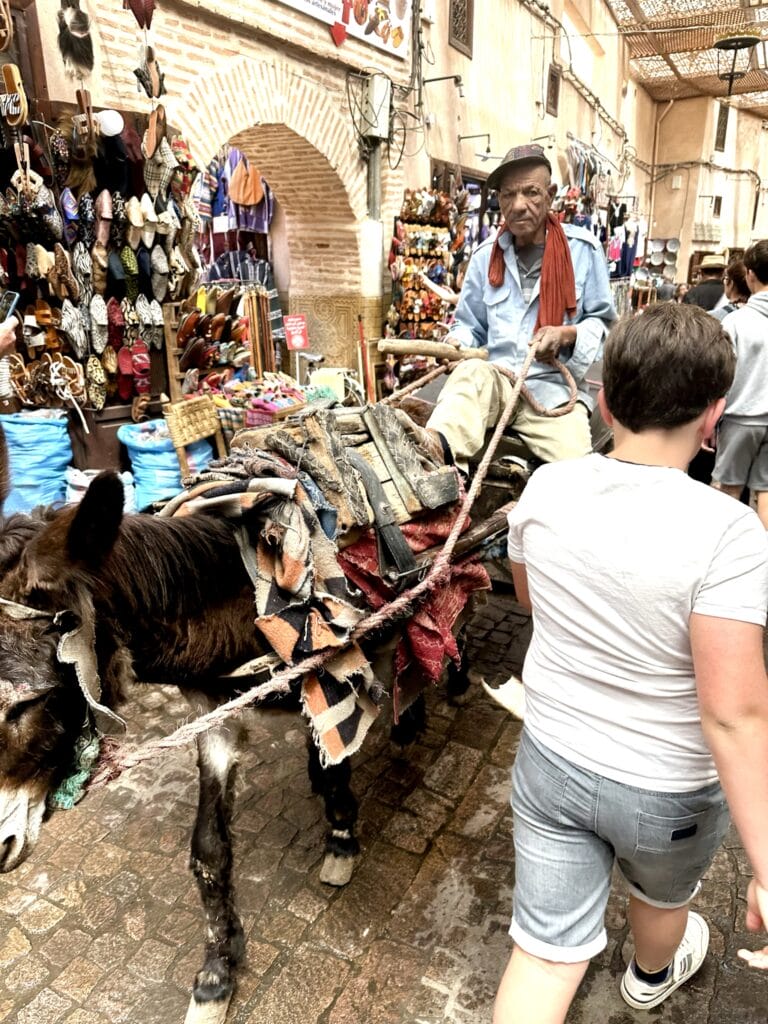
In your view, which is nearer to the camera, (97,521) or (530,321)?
(97,521)

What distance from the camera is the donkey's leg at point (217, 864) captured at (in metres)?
2.21

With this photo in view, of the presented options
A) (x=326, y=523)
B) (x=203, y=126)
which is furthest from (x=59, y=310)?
(x=326, y=523)

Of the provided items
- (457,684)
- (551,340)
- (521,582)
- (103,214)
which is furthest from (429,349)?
(103,214)

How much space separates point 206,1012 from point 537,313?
3.45 metres

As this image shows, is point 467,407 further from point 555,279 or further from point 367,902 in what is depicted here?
point 367,902

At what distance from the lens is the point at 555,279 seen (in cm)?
354

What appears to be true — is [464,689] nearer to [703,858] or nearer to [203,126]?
[703,858]

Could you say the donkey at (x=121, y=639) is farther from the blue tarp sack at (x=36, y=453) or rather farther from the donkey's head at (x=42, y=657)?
the blue tarp sack at (x=36, y=453)

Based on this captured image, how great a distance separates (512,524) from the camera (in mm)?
1642

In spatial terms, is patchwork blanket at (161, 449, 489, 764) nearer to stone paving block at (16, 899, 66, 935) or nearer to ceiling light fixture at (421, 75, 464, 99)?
stone paving block at (16, 899, 66, 935)

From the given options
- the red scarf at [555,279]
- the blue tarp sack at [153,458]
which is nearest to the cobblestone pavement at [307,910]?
the red scarf at [555,279]

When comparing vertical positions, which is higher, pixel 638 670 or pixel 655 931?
pixel 638 670

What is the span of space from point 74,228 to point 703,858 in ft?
17.5

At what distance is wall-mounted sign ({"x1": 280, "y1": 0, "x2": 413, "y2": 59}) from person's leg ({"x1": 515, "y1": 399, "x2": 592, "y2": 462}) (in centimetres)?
589
